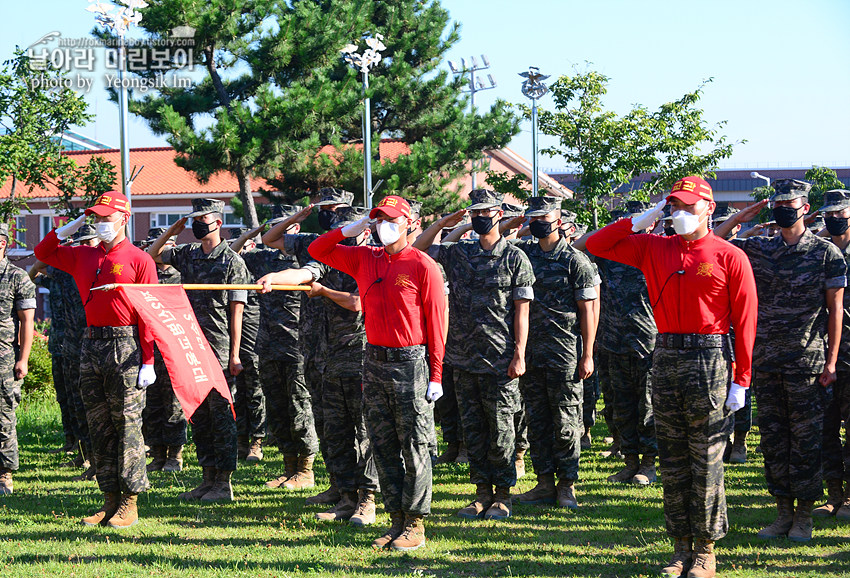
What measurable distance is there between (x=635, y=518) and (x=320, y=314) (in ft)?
10.3

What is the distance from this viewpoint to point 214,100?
24484mm

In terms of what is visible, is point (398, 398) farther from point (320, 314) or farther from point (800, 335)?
point (800, 335)

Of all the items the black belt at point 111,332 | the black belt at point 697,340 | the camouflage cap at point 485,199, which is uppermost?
the camouflage cap at point 485,199

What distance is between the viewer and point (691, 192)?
5.99m

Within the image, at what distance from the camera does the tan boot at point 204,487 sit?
8469 mm

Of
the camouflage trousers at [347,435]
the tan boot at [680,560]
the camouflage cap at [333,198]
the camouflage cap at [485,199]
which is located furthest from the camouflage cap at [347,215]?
the tan boot at [680,560]

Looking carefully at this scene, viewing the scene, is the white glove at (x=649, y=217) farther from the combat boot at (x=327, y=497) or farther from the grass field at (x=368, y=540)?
the combat boot at (x=327, y=497)

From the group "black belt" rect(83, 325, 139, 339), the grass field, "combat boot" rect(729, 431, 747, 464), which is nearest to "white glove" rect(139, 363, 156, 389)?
"black belt" rect(83, 325, 139, 339)

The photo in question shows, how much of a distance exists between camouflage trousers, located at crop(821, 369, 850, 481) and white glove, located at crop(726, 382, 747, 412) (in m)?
2.06

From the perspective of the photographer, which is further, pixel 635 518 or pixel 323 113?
pixel 323 113

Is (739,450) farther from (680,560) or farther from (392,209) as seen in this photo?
(392,209)

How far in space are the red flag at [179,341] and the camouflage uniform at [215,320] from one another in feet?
5.65

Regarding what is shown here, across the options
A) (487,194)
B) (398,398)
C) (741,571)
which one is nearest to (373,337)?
(398,398)

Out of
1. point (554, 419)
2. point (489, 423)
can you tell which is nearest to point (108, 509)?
point (489, 423)
